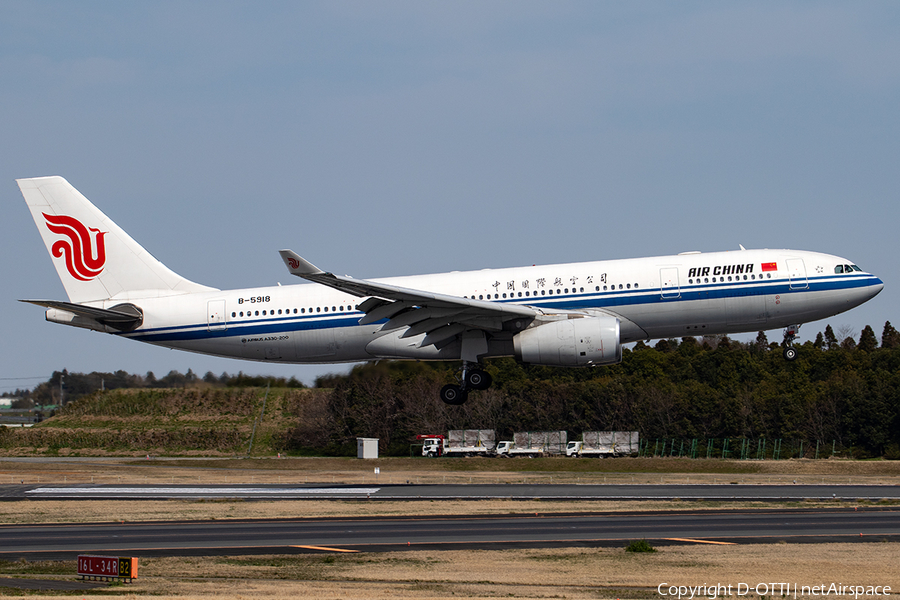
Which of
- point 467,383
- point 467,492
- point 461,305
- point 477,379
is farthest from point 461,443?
point 461,305

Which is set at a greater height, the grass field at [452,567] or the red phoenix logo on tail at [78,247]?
the red phoenix logo on tail at [78,247]

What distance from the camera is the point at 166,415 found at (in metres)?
67.4

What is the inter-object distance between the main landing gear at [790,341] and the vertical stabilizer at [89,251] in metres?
23.3

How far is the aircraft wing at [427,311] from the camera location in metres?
33.8

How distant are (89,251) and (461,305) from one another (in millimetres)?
17333

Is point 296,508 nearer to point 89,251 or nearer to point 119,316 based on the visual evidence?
point 119,316

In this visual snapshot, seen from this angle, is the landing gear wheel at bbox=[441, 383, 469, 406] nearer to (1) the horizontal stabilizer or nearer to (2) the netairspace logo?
(1) the horizontal stabilizer

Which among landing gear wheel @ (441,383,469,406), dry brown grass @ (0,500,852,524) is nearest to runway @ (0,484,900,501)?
dry brown grass @ (0,500,852,524)

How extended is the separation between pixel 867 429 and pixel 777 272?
1646 inches

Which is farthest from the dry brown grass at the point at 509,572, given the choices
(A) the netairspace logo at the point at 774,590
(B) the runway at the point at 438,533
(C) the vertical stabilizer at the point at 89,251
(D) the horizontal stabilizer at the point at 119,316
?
(C) the vertical stabilizer at the point at 89,251

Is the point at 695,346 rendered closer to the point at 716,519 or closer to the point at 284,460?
the point at 284,460

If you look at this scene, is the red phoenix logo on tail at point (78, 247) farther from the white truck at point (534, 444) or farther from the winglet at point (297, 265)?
the white truck at point (534, 444)

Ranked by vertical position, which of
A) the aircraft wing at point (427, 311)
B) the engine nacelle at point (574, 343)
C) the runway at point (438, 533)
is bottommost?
the runway at point (438, 533)

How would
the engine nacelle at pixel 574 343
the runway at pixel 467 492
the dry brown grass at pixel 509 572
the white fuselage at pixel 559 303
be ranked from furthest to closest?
1. the runway at pixel 467 492
2. the white fuselage at pixel 559 303
3. the engine nacelle at pixel 574 343
4. the dry brown grass at pixel 509 572
